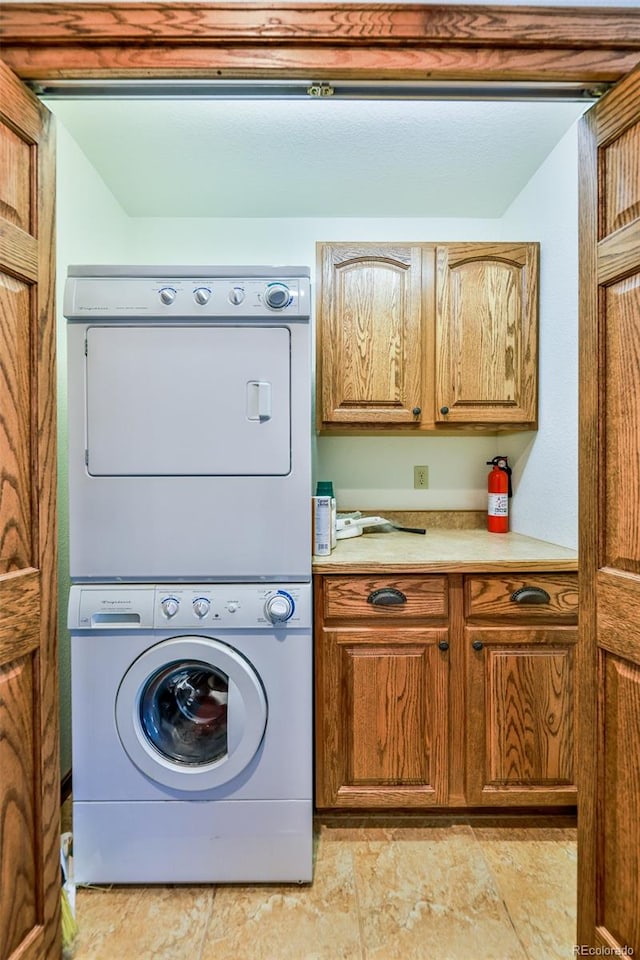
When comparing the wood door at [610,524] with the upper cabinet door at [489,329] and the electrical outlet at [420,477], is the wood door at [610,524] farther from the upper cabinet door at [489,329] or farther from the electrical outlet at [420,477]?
the electrical outlet at [420,477]

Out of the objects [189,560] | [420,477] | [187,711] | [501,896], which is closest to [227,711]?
[187,711]

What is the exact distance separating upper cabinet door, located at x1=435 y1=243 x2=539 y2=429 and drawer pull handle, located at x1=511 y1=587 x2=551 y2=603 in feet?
2.45

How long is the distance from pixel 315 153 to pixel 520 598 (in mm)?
1836

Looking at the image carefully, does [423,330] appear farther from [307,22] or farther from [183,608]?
[183,608]

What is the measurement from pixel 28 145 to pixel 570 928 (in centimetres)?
241

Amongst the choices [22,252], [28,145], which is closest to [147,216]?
[28,145]

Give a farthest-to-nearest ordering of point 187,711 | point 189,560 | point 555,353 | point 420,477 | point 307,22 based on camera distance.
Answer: point 420,477, point 555,353, point 187,711, point 189,560, point 307,22

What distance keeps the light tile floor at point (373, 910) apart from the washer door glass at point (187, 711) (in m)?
0.40

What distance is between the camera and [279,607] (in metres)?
1.35

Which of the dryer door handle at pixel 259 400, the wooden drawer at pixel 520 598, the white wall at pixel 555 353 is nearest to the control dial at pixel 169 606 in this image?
the dryer door handle at pixel 259 400

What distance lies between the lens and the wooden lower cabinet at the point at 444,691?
1.56 metres

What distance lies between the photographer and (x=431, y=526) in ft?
7.43

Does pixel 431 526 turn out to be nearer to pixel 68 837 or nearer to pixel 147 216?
pixel 68 837

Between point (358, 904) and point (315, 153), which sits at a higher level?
point (315, 153)
